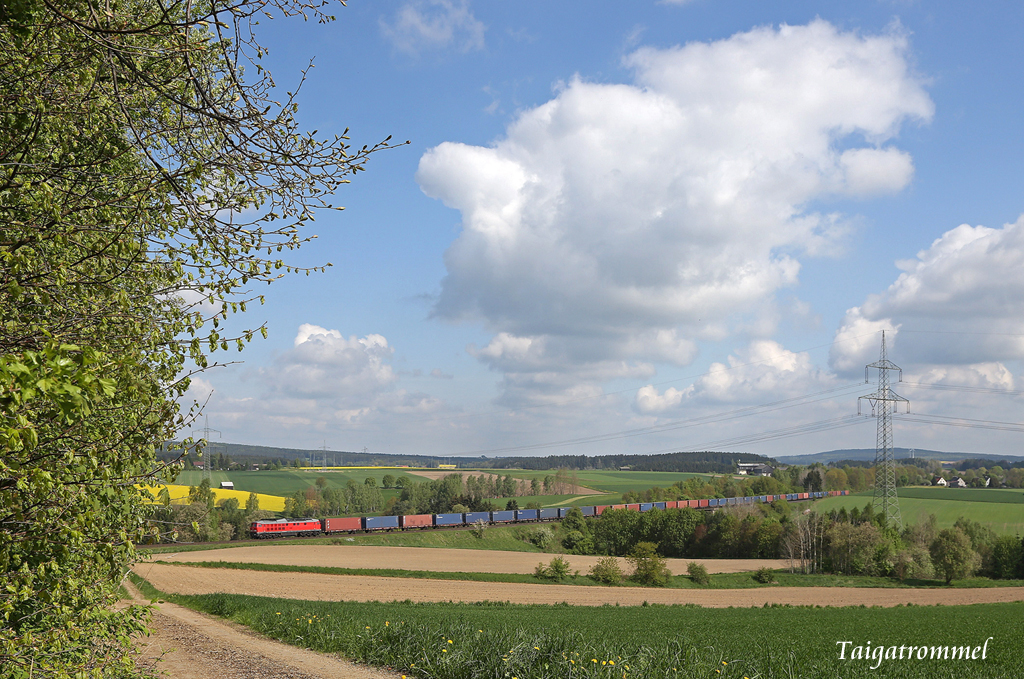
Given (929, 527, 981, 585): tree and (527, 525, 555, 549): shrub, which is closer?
(929, 527, 981, 585): tree

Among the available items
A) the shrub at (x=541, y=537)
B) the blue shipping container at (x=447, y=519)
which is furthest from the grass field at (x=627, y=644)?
the blue shipping container at (x=447, y=519)

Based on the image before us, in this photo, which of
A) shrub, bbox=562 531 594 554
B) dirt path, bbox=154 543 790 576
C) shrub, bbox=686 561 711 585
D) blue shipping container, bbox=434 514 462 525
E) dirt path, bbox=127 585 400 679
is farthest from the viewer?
shrub, bbox=562 531 594 554

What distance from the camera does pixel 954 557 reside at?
63.5 metres

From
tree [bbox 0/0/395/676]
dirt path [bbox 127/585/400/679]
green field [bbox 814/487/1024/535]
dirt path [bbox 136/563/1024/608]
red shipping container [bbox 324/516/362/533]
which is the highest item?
tree [bbox 0/0/395/676]

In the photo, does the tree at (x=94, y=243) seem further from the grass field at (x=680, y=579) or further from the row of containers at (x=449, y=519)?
the row of containers at (x=449, y=519)

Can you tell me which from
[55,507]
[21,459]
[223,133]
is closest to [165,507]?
[55,507]

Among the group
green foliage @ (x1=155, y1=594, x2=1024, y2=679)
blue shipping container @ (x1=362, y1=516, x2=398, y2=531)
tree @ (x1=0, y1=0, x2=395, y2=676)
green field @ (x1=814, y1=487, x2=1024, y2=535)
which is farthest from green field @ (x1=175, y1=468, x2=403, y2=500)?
tree @ (x1=0, y1=0, x2=395, y2=676)

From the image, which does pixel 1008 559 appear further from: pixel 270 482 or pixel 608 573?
pixel 270 482

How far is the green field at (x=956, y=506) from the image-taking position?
305 feet

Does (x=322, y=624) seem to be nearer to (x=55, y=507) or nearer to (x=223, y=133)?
(x=55, y=507)

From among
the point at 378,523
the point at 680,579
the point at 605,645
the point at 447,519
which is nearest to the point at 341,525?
the point at 378,523

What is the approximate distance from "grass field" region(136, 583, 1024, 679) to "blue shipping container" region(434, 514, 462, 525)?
62287 millimetres

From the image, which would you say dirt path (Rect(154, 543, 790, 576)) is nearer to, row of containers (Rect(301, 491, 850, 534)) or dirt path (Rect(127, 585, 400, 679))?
row of containers (Rect(301, 491, 850, 534))

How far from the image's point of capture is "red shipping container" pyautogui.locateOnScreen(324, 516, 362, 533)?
81188mm
